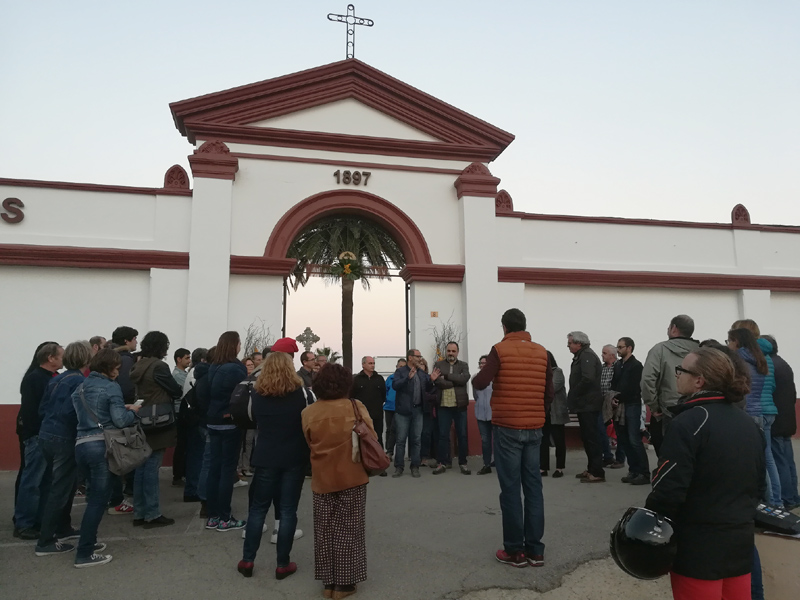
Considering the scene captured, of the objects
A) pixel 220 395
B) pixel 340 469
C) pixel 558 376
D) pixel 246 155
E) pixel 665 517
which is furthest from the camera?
pixel 246 155

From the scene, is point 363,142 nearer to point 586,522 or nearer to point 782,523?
point 586,522

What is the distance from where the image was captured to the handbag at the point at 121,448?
5.03 meters

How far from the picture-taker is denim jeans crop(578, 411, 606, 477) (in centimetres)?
813

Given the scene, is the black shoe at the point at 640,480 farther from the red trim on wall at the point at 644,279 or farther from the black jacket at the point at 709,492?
the black jacket at the point at 709,492

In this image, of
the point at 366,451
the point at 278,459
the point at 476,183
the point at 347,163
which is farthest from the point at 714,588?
the point at 347,163

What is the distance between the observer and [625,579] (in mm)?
4637

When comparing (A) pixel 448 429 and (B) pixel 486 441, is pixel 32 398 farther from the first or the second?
(B) pixel 486 441

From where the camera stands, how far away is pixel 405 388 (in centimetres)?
907

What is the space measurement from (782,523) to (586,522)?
307cm

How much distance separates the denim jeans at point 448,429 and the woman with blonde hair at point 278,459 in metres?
4.85

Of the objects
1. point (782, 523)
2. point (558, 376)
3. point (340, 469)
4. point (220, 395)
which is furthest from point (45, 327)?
point (782, 523)

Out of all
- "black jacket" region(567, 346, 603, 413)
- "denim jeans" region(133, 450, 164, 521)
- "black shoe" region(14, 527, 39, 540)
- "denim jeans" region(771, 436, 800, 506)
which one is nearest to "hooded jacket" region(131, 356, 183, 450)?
"denim jeans" region(133, 450, 164, 521)

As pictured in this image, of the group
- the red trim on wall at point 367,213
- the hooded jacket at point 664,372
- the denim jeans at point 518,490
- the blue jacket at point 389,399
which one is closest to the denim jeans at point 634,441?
the hooded jacket at point 664,372

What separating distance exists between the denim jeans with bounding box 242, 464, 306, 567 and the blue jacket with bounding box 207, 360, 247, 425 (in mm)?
1282
